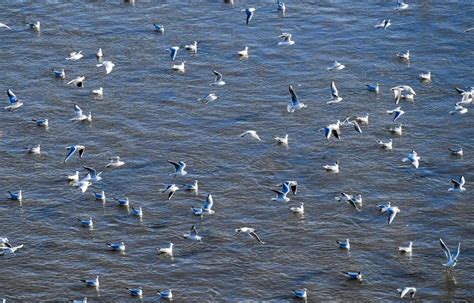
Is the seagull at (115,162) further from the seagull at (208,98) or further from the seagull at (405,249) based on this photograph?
the seagull at (405,249)

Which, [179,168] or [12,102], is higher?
[12,102]

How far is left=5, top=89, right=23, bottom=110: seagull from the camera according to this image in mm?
70106

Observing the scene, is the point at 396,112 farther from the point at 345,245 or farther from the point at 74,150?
the point at 74,150

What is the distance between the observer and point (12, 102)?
7038 cm

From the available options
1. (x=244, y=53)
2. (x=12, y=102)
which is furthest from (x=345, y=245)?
(x=12, y=102)

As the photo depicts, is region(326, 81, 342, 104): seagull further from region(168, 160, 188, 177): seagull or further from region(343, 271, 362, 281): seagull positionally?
region(343, 271, 362, 281): seagull

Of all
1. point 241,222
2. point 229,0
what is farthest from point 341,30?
point 241,222

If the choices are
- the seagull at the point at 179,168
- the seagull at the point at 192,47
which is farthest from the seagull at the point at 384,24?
the seagull at the point at 179,168

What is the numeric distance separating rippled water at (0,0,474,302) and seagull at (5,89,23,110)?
459 millimetres

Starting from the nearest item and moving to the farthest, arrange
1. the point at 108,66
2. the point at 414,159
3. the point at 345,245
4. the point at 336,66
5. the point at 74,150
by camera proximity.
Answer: the point at 345,245
the point at 414,159
the point at 74,150
the point at 108,66
the point at 336,66

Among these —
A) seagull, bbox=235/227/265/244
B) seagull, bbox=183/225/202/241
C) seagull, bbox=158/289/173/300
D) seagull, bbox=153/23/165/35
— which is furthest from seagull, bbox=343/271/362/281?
seagull, bbox=153/23/165/35

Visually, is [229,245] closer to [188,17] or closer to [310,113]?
[310,113]

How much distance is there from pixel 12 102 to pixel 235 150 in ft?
44.5

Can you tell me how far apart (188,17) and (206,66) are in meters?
8.09
